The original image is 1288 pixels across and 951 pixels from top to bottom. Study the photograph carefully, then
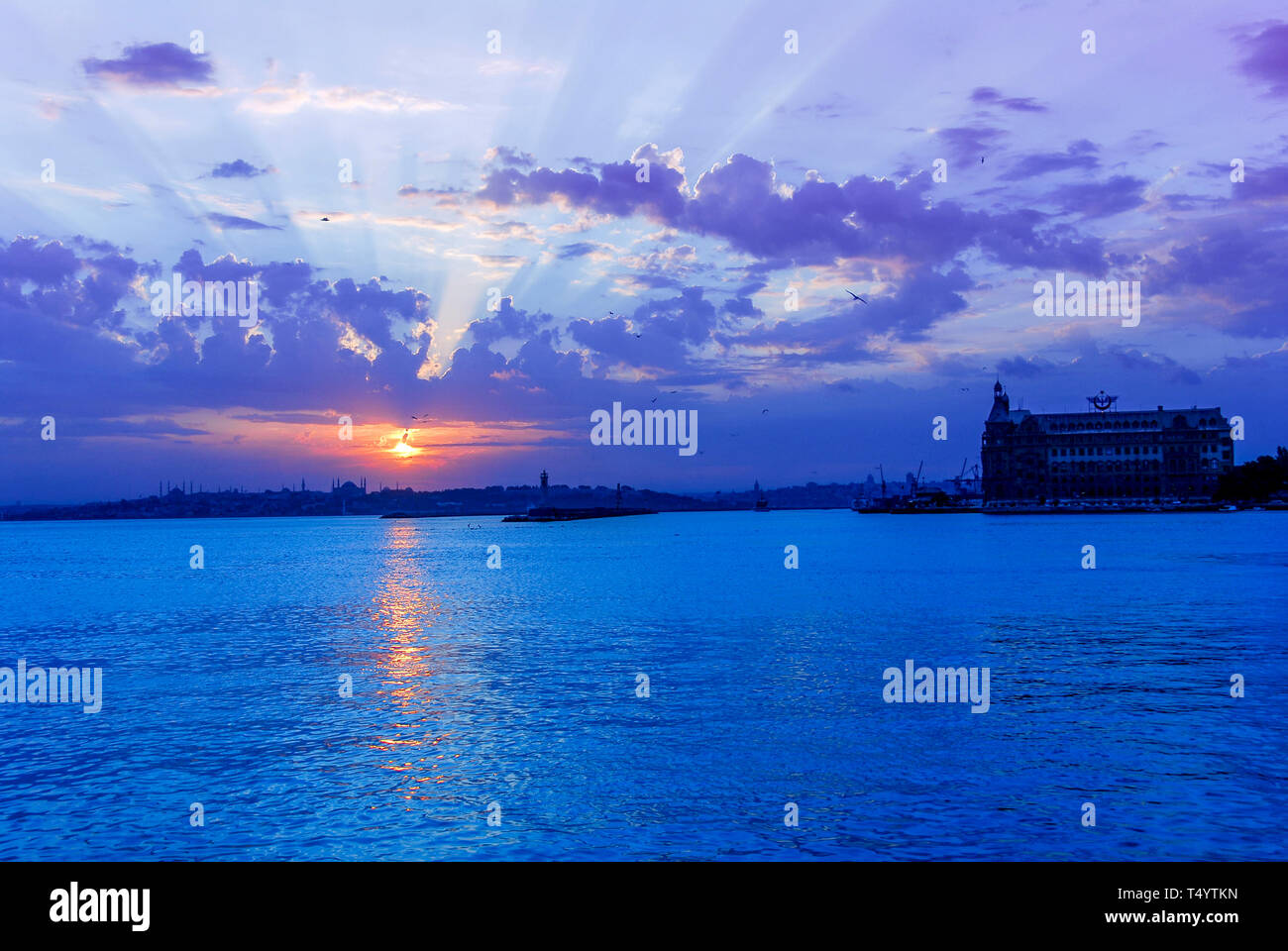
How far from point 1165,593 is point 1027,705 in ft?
113

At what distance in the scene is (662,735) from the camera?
A: 70.5 feet

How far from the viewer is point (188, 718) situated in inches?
961

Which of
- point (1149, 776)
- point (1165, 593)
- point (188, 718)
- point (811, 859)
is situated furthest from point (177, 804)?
point (1165, 593)

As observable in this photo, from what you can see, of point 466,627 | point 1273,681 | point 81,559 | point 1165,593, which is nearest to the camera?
point 1273,681

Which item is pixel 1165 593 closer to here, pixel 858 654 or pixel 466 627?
pixel 858 654

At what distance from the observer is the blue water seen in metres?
15.1

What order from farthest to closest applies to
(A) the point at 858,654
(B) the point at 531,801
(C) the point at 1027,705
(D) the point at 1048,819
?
(A) the point at 858,654 → (C) the point at 1027,705 → (B) the point at 531,801 → (D) the point at 1048,819

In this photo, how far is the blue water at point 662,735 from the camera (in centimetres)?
1507

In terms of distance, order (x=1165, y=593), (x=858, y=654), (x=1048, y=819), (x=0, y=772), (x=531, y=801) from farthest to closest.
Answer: (x=1165, y=593) → (x=858, y=654) → (x=0, y=772) → (x=531, y=801) → (x=1048, y=819)

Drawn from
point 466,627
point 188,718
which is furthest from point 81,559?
point 188,718

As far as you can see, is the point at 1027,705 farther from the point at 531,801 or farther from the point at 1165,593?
the point at 1165,593

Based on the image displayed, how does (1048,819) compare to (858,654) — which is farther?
(858,654)

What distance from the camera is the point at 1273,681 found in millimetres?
26688

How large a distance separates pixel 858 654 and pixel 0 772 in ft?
78.2
